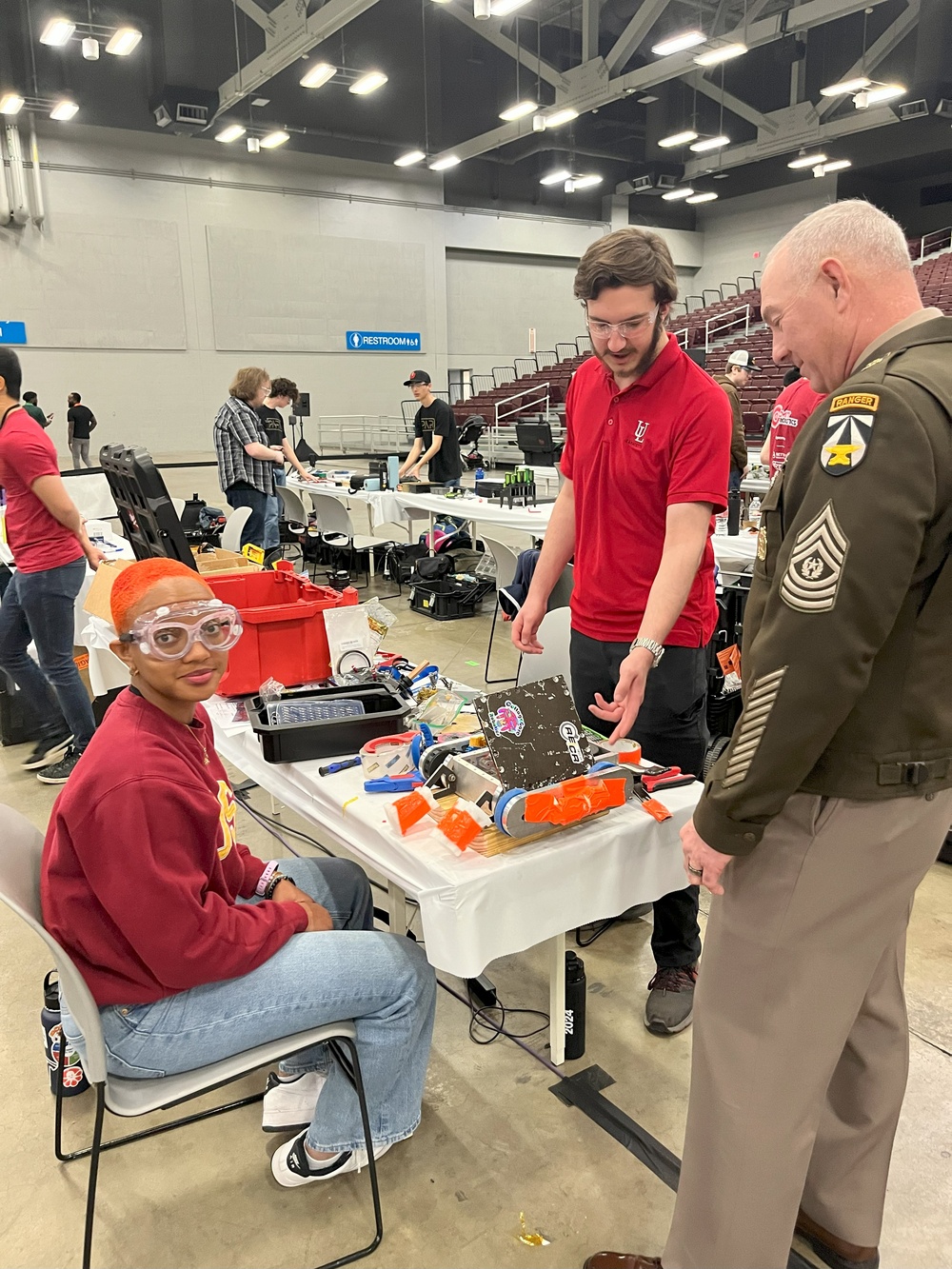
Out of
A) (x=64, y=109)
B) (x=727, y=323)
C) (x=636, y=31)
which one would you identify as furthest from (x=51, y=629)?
(x=727, y=323)

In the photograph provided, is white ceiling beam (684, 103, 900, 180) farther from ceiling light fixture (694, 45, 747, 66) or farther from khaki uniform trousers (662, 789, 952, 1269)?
khaki uniform trousers (662, 789, 952, 1269)

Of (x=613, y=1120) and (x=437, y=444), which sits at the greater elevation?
(x=437, y=444)

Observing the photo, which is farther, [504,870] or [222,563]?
[222,563]

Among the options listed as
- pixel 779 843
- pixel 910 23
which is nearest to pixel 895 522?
pixel 779 843

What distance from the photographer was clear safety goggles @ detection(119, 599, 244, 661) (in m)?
1.38

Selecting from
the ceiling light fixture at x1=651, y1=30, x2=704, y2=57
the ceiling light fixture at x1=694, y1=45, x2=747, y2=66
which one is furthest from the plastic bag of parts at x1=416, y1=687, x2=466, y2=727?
the ceiling light fixture at x1=694, y1=45, x2=747, y2=66

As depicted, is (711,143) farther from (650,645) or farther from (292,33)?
(650,645)

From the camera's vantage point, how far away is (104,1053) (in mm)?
1291

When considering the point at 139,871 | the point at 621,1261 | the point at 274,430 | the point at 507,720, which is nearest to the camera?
the point at 139,871

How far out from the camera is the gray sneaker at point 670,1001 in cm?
203

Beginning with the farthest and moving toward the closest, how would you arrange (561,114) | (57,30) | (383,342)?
(383,342) → (561,114) → (57,30)

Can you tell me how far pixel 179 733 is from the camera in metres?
1.41

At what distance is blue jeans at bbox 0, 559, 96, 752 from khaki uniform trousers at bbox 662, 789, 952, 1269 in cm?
282

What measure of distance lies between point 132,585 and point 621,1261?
4.39 ft
